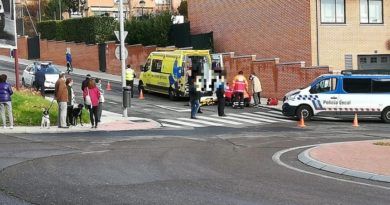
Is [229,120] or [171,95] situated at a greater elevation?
[171,95]

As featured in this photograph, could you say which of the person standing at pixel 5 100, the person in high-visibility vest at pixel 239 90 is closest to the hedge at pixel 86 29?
the person in high-visibility vest at pixel 239 90

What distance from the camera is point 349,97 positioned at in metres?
25.7

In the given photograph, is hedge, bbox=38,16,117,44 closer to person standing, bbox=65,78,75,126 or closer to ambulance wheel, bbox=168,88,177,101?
ambulance wheel, bbox=168,88,177,101

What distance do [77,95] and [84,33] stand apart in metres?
20.3

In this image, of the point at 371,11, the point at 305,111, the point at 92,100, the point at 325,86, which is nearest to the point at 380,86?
the point at 325,86

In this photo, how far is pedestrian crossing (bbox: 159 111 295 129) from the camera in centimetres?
2345

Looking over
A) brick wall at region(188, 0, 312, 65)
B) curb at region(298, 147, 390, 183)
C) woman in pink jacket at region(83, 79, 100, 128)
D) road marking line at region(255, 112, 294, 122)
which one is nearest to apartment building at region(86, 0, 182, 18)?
brick wall at region(188, 0, 312, 65)

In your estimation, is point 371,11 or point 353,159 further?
point 371,11

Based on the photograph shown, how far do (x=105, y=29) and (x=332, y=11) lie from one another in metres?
22.6

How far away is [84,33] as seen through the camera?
52.7m

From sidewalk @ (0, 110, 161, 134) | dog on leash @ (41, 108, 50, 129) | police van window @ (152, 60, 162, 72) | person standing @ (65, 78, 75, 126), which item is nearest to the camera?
sidewalk @ (0, 110, 161, 134)

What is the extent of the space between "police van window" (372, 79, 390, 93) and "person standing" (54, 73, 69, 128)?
12816 mm

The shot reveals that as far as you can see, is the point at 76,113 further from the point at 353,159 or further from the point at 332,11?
the point at 332,11

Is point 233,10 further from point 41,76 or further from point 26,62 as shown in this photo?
point 26,62
